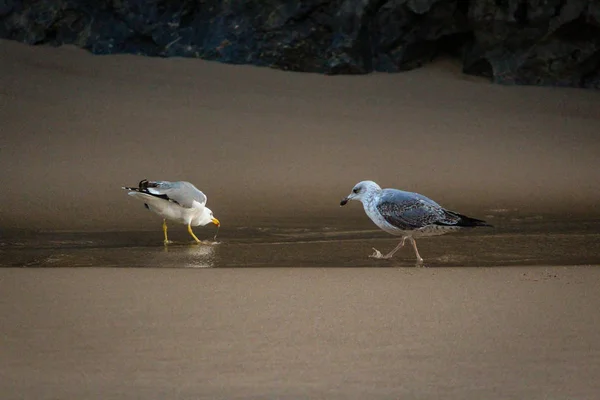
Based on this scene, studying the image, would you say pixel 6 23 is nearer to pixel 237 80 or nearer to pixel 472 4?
pixel 237 80

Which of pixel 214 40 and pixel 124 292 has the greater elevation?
pixel 214 40

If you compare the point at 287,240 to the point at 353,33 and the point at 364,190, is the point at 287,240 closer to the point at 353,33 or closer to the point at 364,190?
the point at 364,190

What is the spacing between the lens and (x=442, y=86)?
11.0m

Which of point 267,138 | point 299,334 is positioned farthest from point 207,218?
point 299,334

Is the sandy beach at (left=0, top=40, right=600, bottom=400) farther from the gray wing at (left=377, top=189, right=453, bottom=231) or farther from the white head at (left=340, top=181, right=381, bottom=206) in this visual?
the white head at (left=340, top=181, right=381, bottom=206)

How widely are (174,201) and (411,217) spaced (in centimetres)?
171

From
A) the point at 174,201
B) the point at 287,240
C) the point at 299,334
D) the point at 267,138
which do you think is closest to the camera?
the point at 299,334

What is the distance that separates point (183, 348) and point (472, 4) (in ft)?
25.0

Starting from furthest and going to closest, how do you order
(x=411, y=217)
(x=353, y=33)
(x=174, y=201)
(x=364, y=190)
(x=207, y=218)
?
1. (x=353, y=33)
2. (x=207, y=218)
3. (x=174, y=201)
4. (x=364, y=190)
5. (x=411, y=217)

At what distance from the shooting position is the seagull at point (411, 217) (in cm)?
655

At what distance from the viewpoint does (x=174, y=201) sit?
23.9 ft

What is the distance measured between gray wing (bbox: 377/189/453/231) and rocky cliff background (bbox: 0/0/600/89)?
4892 mm

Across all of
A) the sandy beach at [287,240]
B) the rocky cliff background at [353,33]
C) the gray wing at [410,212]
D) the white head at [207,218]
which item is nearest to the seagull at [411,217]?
the gray wing at [410,212]

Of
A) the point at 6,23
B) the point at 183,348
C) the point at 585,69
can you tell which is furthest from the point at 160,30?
the point at 183,348
